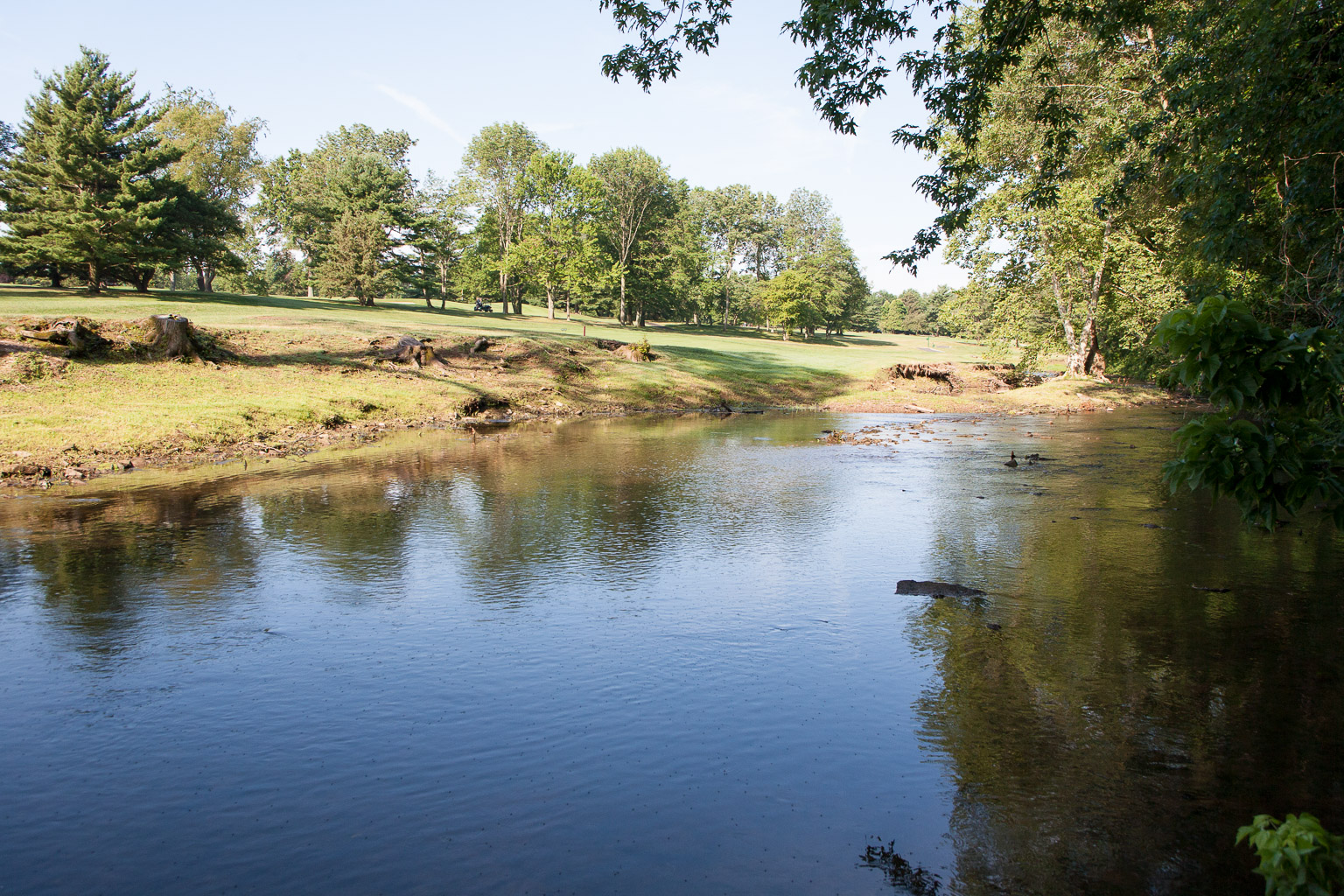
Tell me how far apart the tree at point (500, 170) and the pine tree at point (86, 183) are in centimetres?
3356

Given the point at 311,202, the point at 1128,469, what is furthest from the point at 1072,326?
the point at 311,202


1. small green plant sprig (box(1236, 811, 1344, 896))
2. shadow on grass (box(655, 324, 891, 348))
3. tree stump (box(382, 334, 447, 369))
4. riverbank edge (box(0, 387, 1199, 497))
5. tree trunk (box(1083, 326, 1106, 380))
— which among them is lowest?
riverbank edge (box(0, 387, 1199, 497))

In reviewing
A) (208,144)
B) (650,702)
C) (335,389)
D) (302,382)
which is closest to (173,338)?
(302,382)

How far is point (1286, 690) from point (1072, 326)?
36010 mm

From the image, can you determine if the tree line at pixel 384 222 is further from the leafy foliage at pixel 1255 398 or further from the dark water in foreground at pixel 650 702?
the leafy foliage at pixel 1255 398

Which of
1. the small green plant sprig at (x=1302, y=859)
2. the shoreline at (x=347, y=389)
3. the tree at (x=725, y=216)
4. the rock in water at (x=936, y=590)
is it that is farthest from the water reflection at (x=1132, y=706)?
the tree at (x=725, y=216)

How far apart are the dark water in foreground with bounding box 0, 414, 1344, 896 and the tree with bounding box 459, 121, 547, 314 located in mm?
65319

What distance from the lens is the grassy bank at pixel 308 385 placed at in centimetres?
1678

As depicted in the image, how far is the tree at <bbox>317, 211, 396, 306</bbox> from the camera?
181 feet

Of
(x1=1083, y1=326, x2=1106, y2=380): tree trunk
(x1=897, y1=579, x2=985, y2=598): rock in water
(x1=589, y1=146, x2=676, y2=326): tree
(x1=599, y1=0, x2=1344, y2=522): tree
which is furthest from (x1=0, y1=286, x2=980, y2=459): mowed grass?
(x1=589, y1=146, x2=676, y2=326): tree

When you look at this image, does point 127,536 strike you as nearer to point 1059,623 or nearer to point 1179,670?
point 1059,623

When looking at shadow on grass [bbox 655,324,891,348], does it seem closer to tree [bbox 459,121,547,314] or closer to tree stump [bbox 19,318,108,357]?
tree [bbox 459,121,547,314]

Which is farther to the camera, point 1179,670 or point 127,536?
point 127,536

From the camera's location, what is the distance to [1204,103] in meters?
10.3
